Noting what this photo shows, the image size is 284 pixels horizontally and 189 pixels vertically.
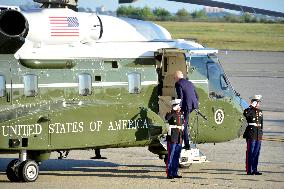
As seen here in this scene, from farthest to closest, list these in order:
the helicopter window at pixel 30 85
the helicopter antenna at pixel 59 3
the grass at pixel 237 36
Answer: the grass at pixel 237 36
the helicopter antenna at pixel 59 3
the helicopter window at pixel 30 85

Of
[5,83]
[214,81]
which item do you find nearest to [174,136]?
[214,81]

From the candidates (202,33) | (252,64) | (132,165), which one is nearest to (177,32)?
(202,33)

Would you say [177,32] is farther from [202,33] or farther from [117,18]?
[117,18]

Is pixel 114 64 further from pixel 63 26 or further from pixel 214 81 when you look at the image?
pixel 214 81

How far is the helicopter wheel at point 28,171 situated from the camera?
17406mm

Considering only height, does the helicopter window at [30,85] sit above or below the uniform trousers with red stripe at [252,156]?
above

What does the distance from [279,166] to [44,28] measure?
5.81m

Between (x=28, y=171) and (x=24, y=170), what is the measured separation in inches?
3.7

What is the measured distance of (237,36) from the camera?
319 feet

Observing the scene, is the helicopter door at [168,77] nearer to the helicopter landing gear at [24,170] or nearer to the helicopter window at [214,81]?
the helicopter window at [214,81]

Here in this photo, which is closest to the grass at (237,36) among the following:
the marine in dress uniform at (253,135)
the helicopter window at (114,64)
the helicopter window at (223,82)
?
the helicopter window at (223,82)

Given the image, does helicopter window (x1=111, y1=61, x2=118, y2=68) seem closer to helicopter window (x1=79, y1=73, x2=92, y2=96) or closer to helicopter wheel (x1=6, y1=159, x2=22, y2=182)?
helicopter window (x1=79, y1=73, x2=92, y2=96)

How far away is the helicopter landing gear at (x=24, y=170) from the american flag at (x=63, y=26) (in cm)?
228

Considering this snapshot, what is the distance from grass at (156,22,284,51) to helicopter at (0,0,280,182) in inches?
2282
